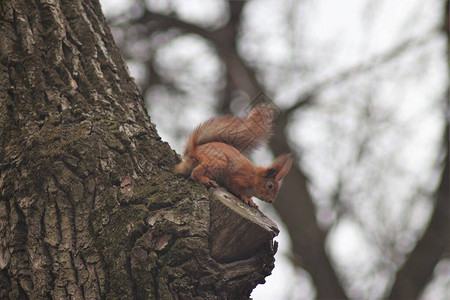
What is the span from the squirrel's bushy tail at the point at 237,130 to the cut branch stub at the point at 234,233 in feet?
2.47

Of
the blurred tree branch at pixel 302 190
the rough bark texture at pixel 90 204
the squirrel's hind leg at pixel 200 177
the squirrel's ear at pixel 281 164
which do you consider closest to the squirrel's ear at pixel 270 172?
the squirrel's ear at pixel 281 164

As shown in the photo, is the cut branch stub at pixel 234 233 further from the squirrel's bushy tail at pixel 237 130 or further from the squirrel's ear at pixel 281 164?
the squirrel's ear at pixel 281 164

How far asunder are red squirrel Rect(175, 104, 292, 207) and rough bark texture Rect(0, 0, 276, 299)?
1.27ft

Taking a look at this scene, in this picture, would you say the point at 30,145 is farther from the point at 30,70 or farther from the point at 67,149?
the point at 30,70

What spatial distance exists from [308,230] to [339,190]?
86 centimetres

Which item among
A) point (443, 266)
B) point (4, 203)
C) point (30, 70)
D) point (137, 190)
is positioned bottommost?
point (443, 266)

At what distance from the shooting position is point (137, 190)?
5.87ft

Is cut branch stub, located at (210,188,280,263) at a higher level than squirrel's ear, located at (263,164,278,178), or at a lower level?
higher

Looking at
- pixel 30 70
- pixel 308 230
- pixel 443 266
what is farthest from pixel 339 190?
pixel 30 70

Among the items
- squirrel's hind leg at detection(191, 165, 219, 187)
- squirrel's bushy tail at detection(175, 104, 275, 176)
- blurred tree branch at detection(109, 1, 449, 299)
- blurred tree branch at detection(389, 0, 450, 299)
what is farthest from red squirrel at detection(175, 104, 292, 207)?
blurred tree branch at detection(389, 0, 450, 299)

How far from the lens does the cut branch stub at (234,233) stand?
1662 mm

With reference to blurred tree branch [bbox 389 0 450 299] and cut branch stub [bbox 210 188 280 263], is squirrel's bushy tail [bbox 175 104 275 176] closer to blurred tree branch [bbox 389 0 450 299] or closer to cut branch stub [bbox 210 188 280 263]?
cut branch stub [bbox 210 188 280 263]

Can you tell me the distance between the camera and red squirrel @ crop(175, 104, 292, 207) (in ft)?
7.98

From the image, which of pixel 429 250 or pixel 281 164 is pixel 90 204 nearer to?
pixel 281 164
